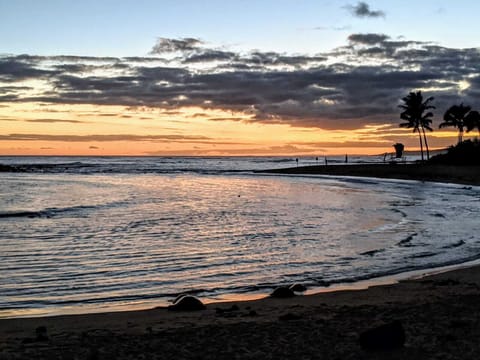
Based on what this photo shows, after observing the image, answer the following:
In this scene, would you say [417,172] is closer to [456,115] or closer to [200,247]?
[456,115]

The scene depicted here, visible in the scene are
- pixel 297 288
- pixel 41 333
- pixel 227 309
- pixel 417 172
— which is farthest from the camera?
pixel 417 172

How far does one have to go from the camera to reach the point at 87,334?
25.3 ft

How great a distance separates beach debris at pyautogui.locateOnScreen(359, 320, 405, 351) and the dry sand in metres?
0.08

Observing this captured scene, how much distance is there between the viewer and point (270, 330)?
781cm

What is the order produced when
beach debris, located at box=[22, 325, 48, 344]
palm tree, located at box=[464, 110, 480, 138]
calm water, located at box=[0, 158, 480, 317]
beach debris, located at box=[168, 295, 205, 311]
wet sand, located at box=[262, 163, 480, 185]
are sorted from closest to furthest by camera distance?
beach debris, located at box=[22, 325, 48, 344] < beach debris, located at box=[168, 295, 205, 311] < calm water, located at box=[0, 158, 480, 317] < wet sand, located at box=[262, 163, 480, 185] < palm tree, located at box=[464, 110, 480, 138]

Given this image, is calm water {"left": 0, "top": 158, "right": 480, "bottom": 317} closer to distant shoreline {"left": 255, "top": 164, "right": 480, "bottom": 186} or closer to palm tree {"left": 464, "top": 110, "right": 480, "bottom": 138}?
distant shoreline {"left": 255, "top": 164, "right": 480, "bottom": 186}

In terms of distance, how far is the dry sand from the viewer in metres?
6.77

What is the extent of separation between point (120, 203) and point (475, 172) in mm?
42976

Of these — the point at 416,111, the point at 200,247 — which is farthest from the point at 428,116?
the point at 200,247

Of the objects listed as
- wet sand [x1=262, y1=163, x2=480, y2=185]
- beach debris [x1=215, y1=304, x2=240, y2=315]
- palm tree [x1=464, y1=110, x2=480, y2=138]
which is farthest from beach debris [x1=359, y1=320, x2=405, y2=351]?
palm tree [x1=464, y1=110, x2=480, y2=138]

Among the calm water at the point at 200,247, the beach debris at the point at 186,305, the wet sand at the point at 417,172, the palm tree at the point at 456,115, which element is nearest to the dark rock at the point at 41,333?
the calm water at the point at 200,247

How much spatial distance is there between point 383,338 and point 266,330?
1702 millimetres

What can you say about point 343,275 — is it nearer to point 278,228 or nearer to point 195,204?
point 278,228

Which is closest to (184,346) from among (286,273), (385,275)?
(286,273)
